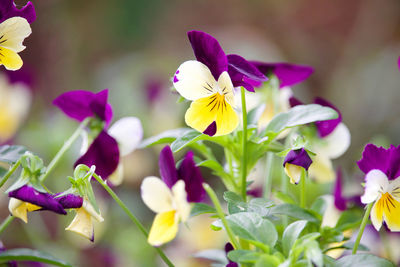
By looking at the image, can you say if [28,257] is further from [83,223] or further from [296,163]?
[296,163]

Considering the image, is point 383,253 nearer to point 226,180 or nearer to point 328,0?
point 226,180

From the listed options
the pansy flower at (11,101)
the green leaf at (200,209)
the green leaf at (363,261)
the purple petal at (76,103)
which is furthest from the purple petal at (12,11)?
the pansy flower at (11,101)

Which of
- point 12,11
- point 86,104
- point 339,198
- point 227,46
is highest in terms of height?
point 12,11

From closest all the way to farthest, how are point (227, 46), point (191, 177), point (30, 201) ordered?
point (30, 201) → point (191, 177) → point (227, 46)

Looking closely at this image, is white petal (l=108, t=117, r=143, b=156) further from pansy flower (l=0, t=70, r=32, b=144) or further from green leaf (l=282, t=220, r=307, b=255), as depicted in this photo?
pansy flower (l=0, t=70, r=32, b=144)

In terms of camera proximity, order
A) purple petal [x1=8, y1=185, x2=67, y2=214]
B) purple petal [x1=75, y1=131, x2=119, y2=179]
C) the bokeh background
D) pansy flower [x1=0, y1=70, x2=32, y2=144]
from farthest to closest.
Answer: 1. the bokeh background
2. pansy flower [x1=0, y1=70, x2=32, y2=144]
3. purple petal [x1=75, y1=131, x2=119, y2=179]
4. purple petal [x1=8, y1=185, x2=67, y2=214]

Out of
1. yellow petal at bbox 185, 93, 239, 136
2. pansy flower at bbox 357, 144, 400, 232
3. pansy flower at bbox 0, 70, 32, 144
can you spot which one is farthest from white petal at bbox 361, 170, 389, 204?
pansy flower at bbox 0, 70, 32, 144

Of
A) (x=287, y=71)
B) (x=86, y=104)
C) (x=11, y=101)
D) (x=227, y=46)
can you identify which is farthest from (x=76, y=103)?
(x=227, y=46)
